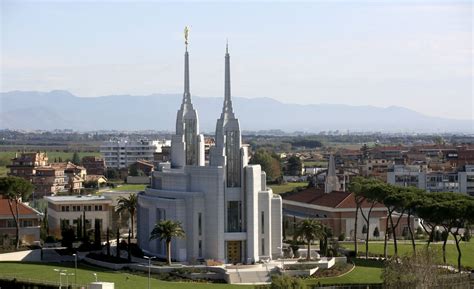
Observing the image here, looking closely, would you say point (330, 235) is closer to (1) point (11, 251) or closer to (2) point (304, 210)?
(2) point (304, 210)

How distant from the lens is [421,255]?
52438 mm

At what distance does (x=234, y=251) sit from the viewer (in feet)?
228

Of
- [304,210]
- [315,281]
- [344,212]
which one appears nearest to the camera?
[315,281]

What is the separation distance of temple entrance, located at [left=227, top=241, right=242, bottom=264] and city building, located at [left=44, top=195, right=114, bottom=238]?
24468mm

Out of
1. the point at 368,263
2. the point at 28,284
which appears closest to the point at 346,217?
the point at 368,263

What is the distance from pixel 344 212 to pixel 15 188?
31182mm

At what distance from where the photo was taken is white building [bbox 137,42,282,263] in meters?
68.9

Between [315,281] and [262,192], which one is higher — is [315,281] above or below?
below

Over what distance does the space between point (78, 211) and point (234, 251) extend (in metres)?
27.8

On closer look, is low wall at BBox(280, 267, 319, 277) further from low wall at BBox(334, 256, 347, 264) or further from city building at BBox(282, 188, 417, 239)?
city building at BBox(282, 188, 417, 239)

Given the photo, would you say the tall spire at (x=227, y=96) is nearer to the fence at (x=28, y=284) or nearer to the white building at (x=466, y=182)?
the fence at (x=28, y=284)

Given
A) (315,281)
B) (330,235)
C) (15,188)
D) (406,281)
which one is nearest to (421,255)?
(406,281)

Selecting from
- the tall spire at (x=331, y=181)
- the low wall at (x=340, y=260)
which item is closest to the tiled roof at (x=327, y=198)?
the tall spire at (x=331, y=181)

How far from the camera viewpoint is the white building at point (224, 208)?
68875 mm
